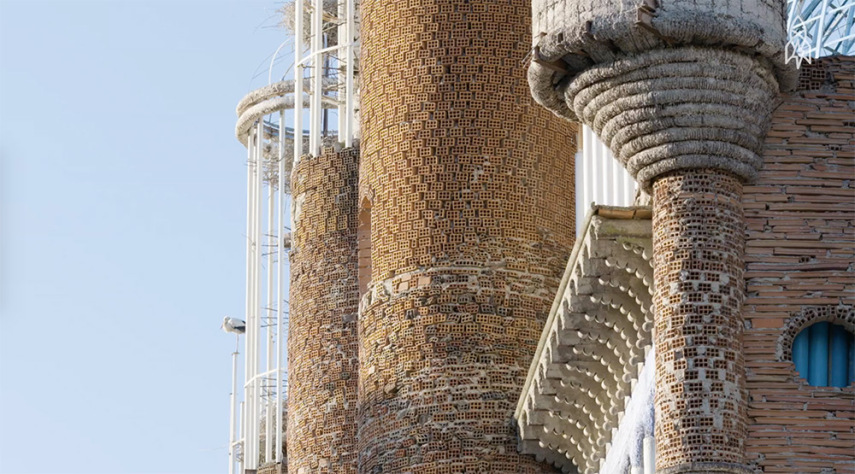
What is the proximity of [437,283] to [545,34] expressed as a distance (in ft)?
17.8

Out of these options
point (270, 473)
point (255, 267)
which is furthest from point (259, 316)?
point (270, 473)

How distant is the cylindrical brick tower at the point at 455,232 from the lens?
27734mm

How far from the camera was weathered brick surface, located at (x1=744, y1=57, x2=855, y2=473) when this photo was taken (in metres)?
21.7

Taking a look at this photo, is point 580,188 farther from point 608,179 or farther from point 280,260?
point 280,260

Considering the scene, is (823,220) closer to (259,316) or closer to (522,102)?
(522,102)

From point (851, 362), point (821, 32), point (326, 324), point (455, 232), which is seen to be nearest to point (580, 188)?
point (455, 232)

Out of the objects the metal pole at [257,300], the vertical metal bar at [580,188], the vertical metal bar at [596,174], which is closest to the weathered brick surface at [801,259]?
the vertical metal bar at [596,174]

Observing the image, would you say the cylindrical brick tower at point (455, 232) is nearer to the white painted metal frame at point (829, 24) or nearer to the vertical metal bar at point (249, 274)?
the white painted metal frame at point (829, 24)

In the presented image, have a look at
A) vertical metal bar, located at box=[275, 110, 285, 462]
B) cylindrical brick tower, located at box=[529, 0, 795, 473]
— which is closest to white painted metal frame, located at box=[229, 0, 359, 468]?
vertical metal bar, located at box=[275, 110, 285, 462]

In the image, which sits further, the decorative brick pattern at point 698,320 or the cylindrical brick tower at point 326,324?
the cylindrical brick tower at point 326,324

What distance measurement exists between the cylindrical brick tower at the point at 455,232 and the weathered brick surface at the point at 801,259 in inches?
230

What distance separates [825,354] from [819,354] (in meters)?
0.06

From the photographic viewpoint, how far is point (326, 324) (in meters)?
33.8

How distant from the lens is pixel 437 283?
1105 inches
